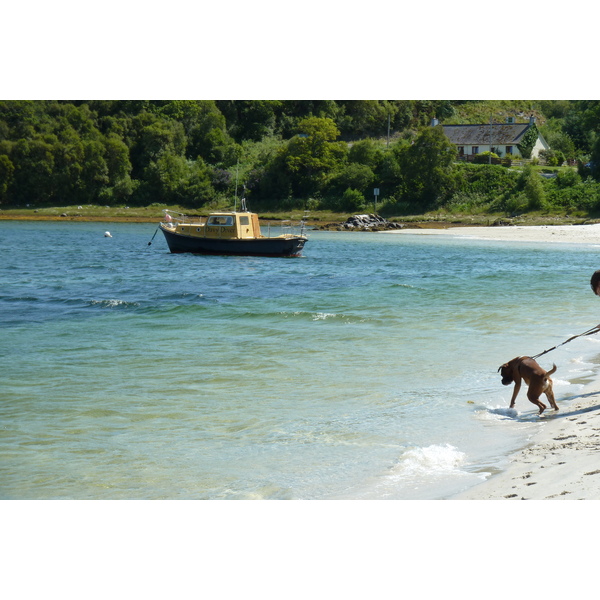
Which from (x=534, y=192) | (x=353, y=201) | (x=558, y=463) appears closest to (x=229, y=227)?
(x=558, y=463)

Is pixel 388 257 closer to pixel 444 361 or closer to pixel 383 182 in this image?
pixel 444 361

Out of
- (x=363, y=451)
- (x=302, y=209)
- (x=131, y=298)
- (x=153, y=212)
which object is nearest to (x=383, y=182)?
(x=302, y=209)

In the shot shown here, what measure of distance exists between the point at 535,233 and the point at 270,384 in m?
38.6

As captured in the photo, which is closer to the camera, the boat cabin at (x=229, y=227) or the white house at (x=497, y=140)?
the boat cabin at (x=229, y=227)

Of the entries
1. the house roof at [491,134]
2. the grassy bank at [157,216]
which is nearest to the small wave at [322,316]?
the grassy bank at [157,216]

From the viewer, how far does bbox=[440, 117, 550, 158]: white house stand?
6544 cm

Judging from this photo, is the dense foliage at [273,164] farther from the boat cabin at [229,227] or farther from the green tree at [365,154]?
the boat cabin at [229,227]

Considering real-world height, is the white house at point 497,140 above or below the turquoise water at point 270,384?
above

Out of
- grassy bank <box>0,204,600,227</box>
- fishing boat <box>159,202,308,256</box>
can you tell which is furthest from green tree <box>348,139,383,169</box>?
fishing boat <box>159,202,308,256</box>

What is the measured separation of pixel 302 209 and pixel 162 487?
57.9 m

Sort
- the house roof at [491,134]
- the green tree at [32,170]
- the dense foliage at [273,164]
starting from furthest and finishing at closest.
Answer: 1. the house roof at [491,134]
2. the dense foliage at [273,164]
3. the green tree at [32,170]

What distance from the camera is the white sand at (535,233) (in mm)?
40594
